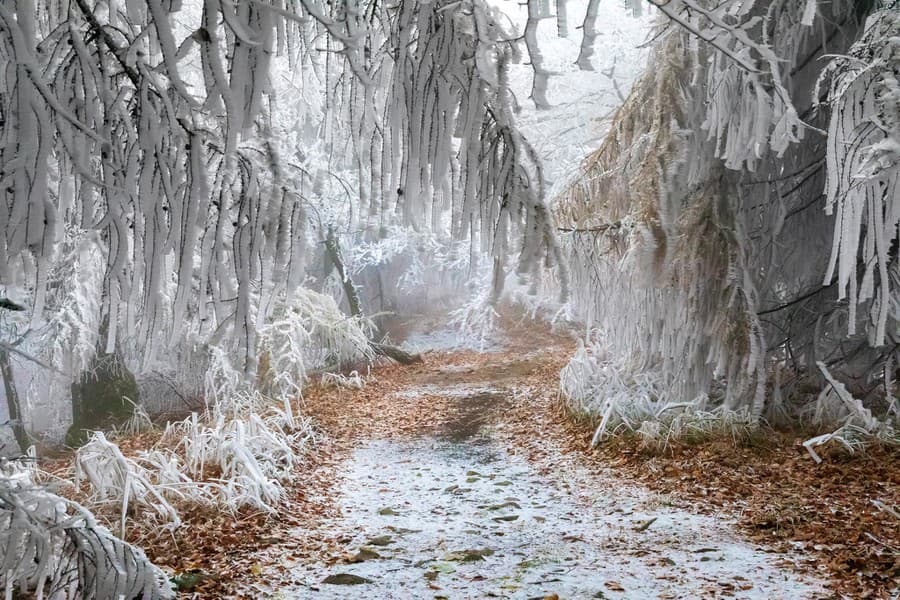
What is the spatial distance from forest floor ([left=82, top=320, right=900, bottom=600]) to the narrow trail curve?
0.01 metres

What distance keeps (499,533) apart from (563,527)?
368 mm

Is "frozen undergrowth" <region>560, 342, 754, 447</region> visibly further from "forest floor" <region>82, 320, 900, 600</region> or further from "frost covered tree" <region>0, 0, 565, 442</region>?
"frost covered tree" <region>0, 0, 565, 442</region>

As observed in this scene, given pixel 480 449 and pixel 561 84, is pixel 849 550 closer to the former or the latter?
pixel 480 449

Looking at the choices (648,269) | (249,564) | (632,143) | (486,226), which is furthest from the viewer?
(632,143)

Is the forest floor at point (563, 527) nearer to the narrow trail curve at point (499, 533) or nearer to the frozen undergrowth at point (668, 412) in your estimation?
the narrow trail curve at point (499, 533)

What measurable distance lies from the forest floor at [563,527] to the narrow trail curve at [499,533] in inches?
0.5

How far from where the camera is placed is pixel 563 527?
3645mm

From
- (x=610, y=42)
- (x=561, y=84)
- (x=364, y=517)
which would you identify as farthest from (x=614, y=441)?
(x=561, y=84)

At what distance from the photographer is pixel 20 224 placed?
121 centimetres

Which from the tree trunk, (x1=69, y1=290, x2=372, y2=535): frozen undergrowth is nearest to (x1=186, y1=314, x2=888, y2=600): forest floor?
(x1=69, y1=290, x2=372, y2=535): frozen undergrowth

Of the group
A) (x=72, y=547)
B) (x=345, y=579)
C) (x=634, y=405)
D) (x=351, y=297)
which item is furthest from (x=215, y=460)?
(x=351, y=297)

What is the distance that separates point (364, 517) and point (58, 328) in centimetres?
438

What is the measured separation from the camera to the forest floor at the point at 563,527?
286cm

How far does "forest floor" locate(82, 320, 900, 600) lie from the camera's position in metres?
2.86
